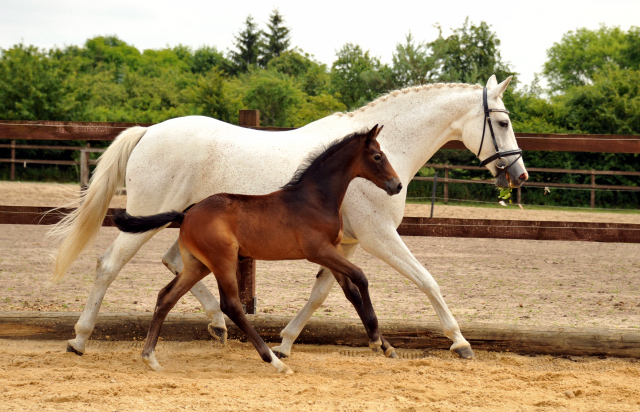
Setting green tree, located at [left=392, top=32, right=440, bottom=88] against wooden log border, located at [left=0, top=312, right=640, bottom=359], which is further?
green tree, located at [left=392, top=32, right=440, bottom=88]

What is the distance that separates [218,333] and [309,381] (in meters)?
1.11

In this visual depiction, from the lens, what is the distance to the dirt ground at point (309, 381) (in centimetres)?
285

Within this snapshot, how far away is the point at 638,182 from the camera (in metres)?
17.6

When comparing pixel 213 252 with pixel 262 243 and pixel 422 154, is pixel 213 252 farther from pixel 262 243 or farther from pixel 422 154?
pixel 422 154

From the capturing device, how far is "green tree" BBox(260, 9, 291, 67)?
49.6m

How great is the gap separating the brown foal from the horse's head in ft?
2.88

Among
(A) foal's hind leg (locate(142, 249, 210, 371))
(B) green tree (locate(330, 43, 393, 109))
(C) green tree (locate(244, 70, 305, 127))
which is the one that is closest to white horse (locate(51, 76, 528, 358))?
(A) foal's hind leg (locate(142, 249, 210, 371))

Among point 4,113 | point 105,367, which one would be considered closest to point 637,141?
point 105,367

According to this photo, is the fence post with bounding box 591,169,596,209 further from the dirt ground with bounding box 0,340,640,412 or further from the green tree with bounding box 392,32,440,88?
the dirt ground with bounding box 0,340,640,412

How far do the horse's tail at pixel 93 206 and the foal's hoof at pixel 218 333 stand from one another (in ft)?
3.47

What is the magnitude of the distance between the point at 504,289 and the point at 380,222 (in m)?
3.24

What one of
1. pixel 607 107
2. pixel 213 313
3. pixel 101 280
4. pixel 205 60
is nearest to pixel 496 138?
pixel 213 313

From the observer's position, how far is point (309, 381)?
10.8 ft

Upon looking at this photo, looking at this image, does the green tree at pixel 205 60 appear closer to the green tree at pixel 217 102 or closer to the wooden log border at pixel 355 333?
the green tree at pixel 217 102
